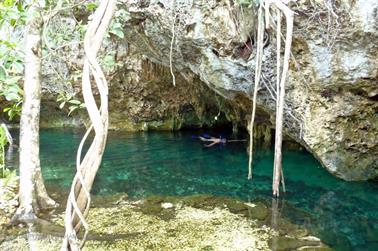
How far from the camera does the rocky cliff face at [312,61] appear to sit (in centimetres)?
521

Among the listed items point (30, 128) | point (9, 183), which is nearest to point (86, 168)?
point (30, 128)

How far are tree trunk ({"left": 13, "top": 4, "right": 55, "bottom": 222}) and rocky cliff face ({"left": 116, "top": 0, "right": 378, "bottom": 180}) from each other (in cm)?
255

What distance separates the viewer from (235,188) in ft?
21.1

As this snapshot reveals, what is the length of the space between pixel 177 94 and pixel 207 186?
5.38 metres

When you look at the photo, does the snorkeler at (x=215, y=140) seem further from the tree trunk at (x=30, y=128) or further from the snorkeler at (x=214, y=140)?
the tree trunk at (x=30, y=128)

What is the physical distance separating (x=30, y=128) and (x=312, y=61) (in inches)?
151

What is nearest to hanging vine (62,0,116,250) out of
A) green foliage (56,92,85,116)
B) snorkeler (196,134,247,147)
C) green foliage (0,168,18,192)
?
green foliage (56,92,85,116)

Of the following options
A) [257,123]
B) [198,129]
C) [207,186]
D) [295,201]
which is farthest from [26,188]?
[198,129]

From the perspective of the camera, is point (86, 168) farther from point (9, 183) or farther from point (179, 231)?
point (9, 183)

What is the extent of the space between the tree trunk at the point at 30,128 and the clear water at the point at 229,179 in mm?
1568

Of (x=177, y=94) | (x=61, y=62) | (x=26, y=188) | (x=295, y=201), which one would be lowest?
(x=295, y=201)

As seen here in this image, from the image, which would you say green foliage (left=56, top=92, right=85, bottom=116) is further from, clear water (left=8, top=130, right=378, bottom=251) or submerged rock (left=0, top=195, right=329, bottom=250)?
Result: clear water (left=8, top=130, right=378, bottom=251)

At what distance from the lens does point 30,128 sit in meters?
4.63

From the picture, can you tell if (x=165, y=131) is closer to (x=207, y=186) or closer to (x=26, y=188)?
(x=207, y=186)
